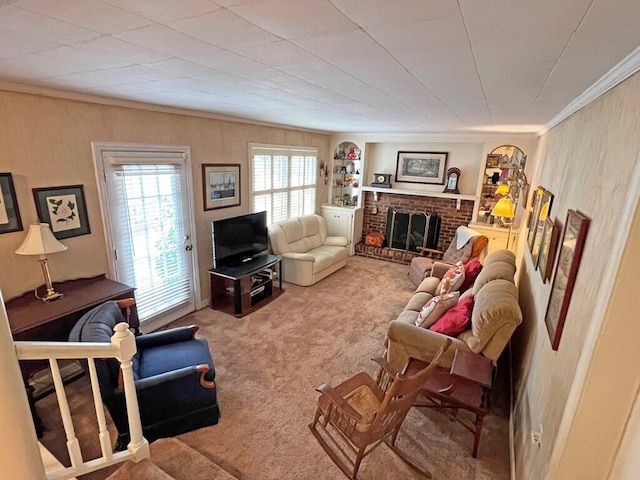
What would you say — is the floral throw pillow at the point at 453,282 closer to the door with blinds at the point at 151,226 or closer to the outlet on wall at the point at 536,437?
the outlet on wall at the point at 536,437

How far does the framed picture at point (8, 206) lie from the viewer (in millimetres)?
2328

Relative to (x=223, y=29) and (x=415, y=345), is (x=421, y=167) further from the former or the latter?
(x=223, y=29)

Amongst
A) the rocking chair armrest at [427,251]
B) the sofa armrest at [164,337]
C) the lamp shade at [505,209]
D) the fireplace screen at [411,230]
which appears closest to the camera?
the sofa armrest at [164,337]

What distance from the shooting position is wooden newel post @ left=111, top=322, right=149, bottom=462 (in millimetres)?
1633

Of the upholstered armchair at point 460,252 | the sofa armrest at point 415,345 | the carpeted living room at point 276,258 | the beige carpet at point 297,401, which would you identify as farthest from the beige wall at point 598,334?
the upholstered armchair at point 460,252

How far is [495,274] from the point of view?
3.08 m

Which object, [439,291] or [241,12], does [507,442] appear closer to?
[439,291]

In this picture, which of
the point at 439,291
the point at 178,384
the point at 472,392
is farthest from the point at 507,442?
the point at 178,384

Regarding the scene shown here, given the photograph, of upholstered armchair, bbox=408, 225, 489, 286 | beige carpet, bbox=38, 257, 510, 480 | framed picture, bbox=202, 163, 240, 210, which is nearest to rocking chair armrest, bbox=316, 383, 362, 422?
beige carpet, bbox=38, 257, 510, 480

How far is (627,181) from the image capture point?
1.19 metres

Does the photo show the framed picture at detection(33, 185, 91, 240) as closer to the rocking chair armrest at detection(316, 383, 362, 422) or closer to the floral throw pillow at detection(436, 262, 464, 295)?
the rocking chair armrest at detection(316, 383, 362, 422)

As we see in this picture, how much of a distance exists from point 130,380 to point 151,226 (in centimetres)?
207

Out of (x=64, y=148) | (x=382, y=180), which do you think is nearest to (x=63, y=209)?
(x=64, y=148)

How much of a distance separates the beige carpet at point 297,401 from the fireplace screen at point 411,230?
214 cm
